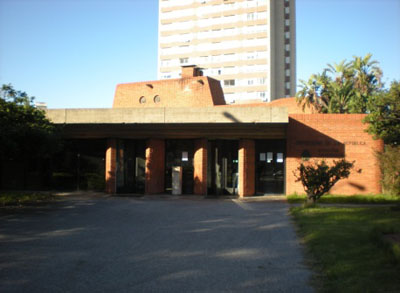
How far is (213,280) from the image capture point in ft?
18.5

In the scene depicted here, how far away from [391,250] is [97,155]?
1666 centimetres

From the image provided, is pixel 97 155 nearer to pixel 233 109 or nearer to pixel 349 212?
pixel 233 109

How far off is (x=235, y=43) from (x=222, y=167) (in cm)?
5771

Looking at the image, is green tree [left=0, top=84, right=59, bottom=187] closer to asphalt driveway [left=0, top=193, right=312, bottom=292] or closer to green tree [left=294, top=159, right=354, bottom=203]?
asphalt driveway [left=0, top=193, right=312, bottom=292]

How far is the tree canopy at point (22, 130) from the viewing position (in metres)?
13.1

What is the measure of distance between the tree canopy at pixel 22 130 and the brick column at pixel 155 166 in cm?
509

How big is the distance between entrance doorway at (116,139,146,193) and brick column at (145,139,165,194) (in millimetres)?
872

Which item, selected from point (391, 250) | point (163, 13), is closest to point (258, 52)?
point (163, 13)

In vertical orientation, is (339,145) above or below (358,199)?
above

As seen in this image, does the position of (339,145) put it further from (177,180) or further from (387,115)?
(177,180)

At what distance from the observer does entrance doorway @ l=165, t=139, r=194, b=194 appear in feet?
65.2

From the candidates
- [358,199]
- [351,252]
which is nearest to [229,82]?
[358,199]

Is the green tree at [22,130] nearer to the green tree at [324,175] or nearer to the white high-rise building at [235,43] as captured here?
the green tree at [324,175]

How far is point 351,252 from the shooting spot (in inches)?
268
